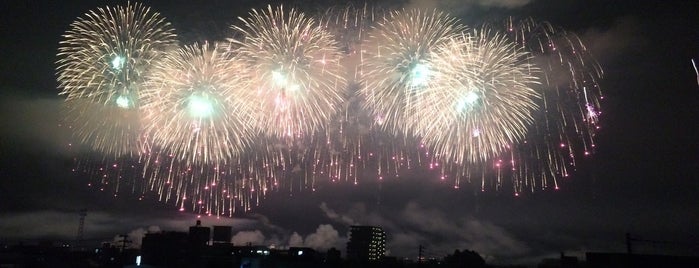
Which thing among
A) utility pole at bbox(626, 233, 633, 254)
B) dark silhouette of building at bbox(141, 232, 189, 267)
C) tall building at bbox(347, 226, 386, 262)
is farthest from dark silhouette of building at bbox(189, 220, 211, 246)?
utility pole at bbox(626, 233, 633, 254)

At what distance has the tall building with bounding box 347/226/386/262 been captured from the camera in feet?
333

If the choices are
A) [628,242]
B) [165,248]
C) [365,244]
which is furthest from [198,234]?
[628,242]

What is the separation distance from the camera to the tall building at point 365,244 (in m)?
102

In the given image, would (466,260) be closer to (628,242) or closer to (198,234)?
(628,242)

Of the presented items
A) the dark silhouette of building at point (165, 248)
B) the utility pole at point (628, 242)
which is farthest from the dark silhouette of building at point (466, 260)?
the dark silhouette of building at point (165, 248)

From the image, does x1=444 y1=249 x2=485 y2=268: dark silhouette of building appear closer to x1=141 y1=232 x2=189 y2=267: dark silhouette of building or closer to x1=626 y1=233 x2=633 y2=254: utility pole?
x1=626 y1=233 x2=633 y2=254: utility pole

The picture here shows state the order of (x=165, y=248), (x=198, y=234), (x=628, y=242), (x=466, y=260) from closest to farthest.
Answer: (x=628, y=242)
(x=466, y=260)
(x=165, y=248)
(x=198, y=234)

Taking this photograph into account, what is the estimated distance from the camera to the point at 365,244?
10431 cm

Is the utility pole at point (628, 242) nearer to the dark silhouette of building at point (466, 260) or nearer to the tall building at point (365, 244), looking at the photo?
the dark silhouette of building at point (466, 260)

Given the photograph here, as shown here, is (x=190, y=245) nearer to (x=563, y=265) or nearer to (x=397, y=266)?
(x=397, y=266)

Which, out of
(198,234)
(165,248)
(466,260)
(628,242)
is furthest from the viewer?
(198,234)

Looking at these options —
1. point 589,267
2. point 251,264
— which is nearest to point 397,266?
point 251,264

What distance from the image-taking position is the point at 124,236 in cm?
7719

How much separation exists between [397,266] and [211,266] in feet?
82.5
